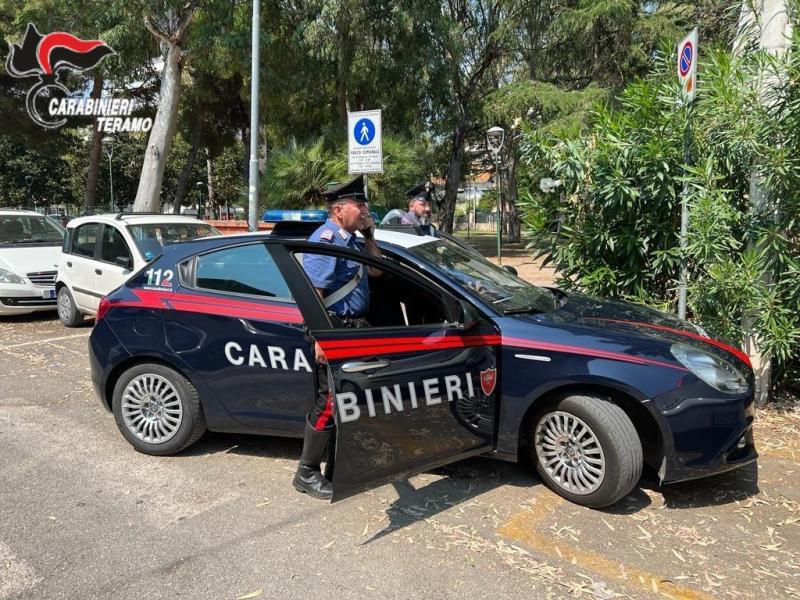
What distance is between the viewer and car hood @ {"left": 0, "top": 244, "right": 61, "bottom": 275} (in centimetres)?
907

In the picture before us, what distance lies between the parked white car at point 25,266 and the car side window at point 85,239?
3.31 ft

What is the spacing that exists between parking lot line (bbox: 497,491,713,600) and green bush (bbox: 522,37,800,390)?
7.78 ft

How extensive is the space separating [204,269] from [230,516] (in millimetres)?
1639

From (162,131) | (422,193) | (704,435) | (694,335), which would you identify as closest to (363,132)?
(422,193)

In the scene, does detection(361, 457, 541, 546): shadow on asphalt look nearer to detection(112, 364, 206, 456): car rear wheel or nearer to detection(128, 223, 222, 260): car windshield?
detection(112, 364, 206, 456): car rear wheel

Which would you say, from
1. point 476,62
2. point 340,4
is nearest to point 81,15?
→ point 340,4

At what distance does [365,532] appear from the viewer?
10.5 ft

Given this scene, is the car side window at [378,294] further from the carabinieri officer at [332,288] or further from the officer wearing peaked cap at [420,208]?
the officer wearing peaked cap at [420,208]

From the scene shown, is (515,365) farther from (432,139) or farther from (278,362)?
(432,139)

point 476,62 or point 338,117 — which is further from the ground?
point 476,62

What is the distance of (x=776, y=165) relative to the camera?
13.8ft

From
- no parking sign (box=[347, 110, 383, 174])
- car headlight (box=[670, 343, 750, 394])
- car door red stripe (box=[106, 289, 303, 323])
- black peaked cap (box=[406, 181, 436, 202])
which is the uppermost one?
no parking sign (box=[347, 110, 383, 174])

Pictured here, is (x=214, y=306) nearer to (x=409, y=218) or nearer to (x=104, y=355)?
(x=104, y=355)

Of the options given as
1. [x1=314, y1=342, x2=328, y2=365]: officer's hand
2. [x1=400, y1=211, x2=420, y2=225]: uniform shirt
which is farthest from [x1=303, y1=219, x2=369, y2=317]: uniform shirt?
[x1=400, y1=211, x2=420, y2=225]: uniform shirt
